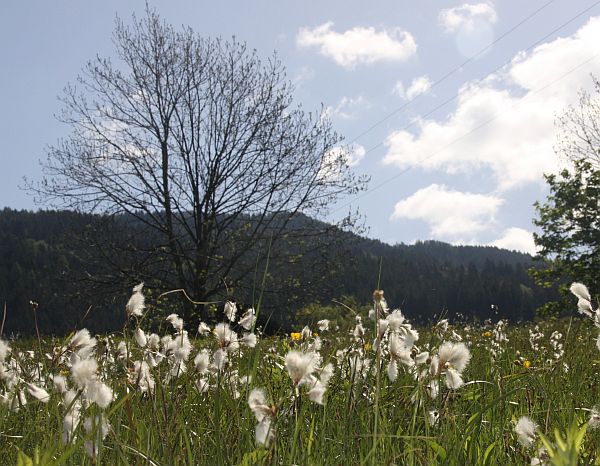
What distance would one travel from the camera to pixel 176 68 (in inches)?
766

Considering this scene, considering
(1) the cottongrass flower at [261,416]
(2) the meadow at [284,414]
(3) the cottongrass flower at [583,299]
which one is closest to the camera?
(1) the cottongrass flower at [261,416]

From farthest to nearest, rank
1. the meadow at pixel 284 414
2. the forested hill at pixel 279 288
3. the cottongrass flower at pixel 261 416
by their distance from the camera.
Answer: the forested hill at pixel 279 288 → the meadow at pixel 284 414 → the cottongrass flower at pixel 261 416

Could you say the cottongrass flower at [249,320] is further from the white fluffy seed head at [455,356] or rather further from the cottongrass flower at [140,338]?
the white fluffy seed head at [455,356]

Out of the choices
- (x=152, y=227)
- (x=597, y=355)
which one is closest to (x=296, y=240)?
(x=152, y=227)

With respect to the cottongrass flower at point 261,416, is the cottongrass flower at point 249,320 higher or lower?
higher

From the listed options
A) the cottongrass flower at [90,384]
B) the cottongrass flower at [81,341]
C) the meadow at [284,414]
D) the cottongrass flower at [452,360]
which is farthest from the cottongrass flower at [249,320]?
the cottongrass flower at [90,384]

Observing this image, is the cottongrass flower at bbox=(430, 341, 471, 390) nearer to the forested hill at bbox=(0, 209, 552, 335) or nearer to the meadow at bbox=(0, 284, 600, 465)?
the meadow at bbox=(0, 284, 600, 465)

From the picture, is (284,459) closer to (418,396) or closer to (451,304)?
(418,396)

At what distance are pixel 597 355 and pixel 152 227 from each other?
55.5ft

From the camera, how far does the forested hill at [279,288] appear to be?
18.7 meters

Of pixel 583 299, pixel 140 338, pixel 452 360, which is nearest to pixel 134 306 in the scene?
pixel 140 338

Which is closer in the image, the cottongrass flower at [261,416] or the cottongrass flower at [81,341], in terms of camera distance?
the cottongrass flower at [261,416]

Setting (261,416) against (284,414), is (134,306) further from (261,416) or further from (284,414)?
(261,416)

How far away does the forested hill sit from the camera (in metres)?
18.7
